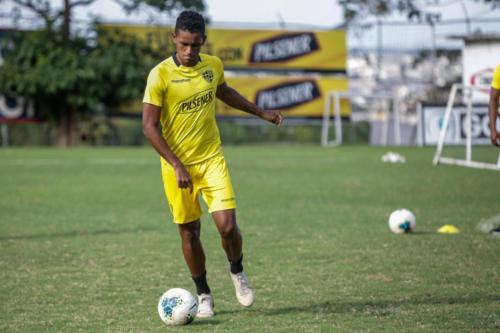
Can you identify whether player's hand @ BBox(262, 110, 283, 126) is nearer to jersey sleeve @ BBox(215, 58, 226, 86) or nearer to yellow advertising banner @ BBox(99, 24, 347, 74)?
jersey sleeve @ BBox(215, 58, 226, 86)

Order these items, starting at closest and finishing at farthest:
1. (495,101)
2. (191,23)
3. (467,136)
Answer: (191,23) < (495,101) < (467,136)

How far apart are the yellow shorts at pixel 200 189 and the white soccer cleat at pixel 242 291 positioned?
21.8 inches

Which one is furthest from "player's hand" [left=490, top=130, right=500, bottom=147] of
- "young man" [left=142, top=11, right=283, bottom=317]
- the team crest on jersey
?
the team crest on jersey

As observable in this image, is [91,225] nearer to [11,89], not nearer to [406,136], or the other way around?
[11,89]

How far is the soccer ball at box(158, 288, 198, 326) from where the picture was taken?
6.81 meters

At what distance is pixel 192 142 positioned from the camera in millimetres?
7105

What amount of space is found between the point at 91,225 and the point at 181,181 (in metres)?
6.71

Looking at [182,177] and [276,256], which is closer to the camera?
[182,177]

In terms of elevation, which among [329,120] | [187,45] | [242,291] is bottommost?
[329,120]

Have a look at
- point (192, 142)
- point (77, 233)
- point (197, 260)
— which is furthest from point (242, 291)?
point (77, 233)

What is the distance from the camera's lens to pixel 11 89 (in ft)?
119

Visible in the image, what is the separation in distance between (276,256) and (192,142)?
3.42 meters

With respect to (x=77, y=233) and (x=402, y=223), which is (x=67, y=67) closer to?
(x=77, y=233)

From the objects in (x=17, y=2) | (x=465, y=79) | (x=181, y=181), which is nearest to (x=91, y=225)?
(x=181, y=181)
